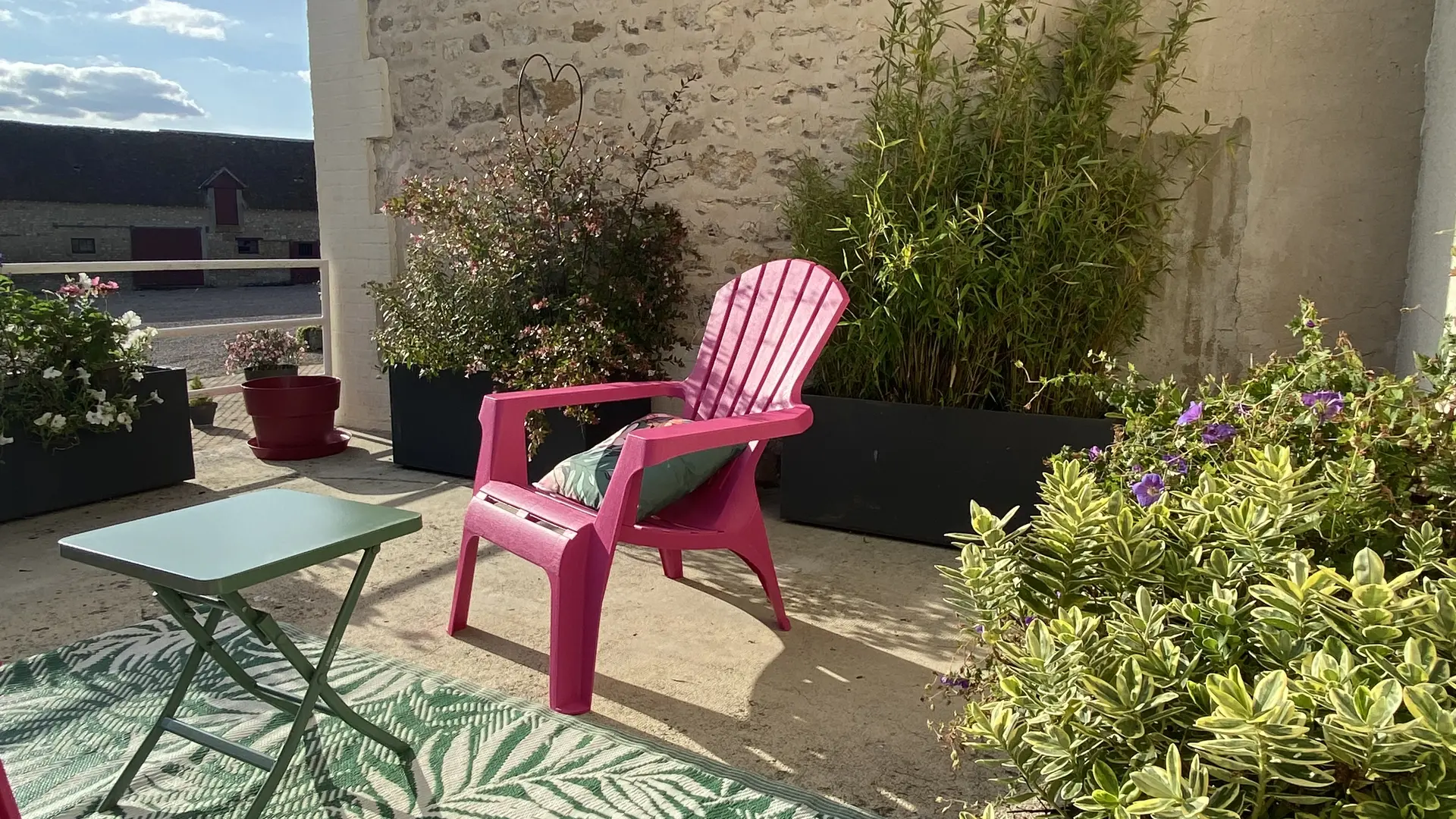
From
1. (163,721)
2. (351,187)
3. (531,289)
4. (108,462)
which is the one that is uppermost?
(351,187)

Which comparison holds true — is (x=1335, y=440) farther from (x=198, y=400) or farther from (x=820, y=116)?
(x=198, y=400)

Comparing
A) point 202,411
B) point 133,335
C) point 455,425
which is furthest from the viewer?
point 202,411

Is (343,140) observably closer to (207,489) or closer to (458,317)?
(458,317)

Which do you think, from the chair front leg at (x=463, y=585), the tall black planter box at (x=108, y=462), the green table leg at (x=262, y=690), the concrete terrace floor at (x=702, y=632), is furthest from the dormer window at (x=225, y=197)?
the green table leg at (x=262, y=690)

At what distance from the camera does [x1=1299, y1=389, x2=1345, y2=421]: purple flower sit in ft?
5.35

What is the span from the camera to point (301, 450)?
4465 millimetres

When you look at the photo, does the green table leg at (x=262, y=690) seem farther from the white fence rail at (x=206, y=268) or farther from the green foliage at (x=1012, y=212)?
the white fence rail at (x=206, y=268)

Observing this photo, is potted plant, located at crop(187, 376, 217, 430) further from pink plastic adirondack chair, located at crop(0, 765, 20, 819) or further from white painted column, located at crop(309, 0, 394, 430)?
pink plastic adirondack chair, located at crop(0, 765, 20, 819)

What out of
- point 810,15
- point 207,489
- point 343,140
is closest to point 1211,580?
point 810,15

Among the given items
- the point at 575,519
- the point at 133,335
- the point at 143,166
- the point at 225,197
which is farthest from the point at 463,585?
the point at 143,166

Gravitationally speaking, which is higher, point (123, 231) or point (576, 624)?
point (123, 231)

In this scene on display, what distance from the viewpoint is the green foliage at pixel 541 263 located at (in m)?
3.88

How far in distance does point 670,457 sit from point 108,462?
2758 mm

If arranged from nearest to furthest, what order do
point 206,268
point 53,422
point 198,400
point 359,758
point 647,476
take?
point 359,758, point 647,476, point 53,422, point 206,268, point 198,400
